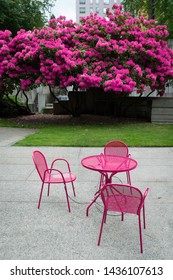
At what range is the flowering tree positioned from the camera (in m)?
11.5

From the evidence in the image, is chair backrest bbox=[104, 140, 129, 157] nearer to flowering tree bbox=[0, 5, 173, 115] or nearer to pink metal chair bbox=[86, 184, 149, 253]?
pink metal chair bbox=[86, 184, 149, 253]

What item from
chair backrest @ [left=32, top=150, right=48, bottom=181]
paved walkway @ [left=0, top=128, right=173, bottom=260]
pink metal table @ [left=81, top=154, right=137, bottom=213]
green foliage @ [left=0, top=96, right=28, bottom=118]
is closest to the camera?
paved walkway @ [left=0, top=128, right=173, bottom=260]

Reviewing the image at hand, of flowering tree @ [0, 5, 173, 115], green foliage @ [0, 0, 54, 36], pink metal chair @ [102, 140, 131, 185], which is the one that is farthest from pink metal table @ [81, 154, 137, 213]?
green foliage @ [0, 0, 54, 36]

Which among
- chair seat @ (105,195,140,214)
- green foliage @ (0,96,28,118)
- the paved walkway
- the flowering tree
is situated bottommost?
the paved walkway

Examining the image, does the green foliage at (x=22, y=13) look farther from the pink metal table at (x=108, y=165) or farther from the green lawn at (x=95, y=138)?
the pink metal table at (x=108, y=165)

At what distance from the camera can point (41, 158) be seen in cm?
417

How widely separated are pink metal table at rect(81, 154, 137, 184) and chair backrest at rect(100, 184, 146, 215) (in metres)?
0.52

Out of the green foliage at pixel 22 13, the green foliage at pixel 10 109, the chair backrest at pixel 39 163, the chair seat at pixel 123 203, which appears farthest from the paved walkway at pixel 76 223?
the green foliage at pixel 22 13

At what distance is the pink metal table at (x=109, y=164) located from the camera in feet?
12.3

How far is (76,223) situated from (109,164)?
1012 mm

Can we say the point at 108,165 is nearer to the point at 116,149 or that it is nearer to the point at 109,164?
the point at 109,164

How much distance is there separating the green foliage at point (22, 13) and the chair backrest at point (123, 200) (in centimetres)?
1482
